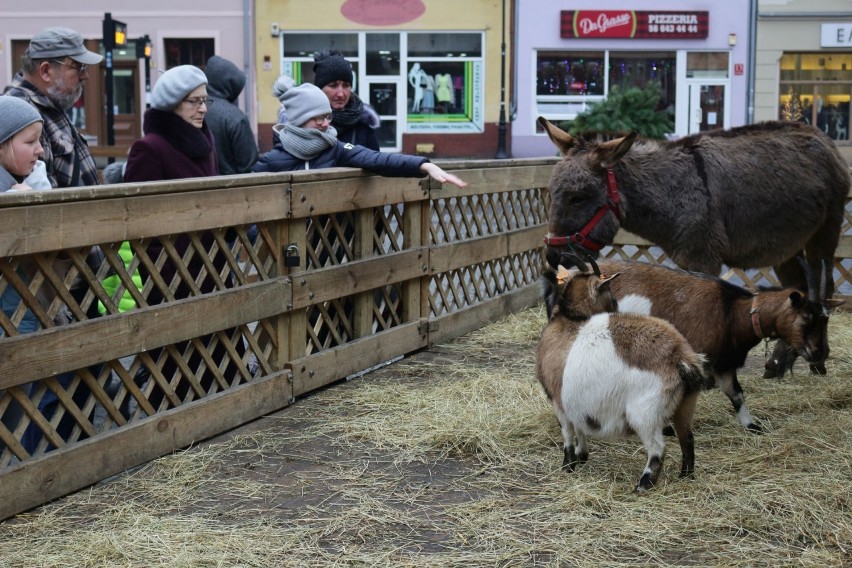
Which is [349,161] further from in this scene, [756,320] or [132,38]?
[132,38]

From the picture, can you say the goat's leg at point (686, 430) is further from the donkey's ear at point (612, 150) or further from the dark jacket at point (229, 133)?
the dark jacket at point (229, 133)

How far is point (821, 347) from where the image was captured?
19.1ft

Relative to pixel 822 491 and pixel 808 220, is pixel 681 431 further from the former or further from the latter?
pixel 808 220

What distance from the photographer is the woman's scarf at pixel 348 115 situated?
7.87m

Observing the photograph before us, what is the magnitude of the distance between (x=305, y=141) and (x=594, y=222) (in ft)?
5.94

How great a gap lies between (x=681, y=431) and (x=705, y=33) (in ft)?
95.6

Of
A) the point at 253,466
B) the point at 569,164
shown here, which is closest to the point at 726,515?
the point at 253,466

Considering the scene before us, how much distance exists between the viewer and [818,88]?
32719 millimetres

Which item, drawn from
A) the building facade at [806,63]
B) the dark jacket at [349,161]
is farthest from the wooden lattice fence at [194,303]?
the building facade at [806,63]

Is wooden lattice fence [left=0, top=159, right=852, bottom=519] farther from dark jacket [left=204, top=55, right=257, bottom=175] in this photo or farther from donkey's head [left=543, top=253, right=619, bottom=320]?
donkey's head [left=543, top=253, right=619, bottom=320]

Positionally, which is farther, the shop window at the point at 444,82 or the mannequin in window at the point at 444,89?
the mannequin in window at the point at 444,89

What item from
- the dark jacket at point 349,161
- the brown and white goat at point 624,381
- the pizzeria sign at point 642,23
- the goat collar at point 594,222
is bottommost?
the brown and white goat at point 624,381

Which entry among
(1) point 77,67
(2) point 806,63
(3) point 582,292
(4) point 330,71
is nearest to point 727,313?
(3) point 582,292

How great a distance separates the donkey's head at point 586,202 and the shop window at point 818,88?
27.6m
